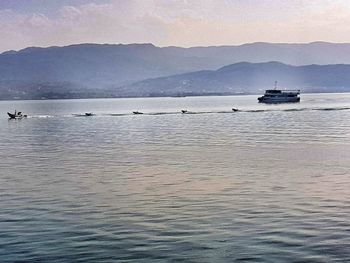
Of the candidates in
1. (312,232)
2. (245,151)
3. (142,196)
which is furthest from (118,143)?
(312,232)

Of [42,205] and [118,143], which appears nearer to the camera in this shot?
[42,205]

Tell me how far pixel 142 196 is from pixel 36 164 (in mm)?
26585

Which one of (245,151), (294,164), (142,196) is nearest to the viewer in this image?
(142,196)

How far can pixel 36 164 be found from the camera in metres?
65.1

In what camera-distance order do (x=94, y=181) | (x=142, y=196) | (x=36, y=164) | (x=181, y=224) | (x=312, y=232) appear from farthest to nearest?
1. (x=36, y=164)
2. (x=94, y=181)
3. (x=142, y=196)
4. (x=181, y=224)
5. (x=312, y=232)

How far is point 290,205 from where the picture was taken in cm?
3800

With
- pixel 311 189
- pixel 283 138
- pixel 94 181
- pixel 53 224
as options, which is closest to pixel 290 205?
pixel 311 189

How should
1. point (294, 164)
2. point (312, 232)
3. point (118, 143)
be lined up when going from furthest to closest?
point (118, 143) < point (294, 164) < point (312, 232)

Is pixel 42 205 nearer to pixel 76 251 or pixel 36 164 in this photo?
pixel 76 251

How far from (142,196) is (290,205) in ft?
36.4

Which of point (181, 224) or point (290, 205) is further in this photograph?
point (290, 205)

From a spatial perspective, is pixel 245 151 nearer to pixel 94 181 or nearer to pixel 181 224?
pixel 94 181

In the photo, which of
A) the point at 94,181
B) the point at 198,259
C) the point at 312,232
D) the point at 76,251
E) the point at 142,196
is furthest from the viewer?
the point at 94,181

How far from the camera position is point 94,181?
50594 millimetres
